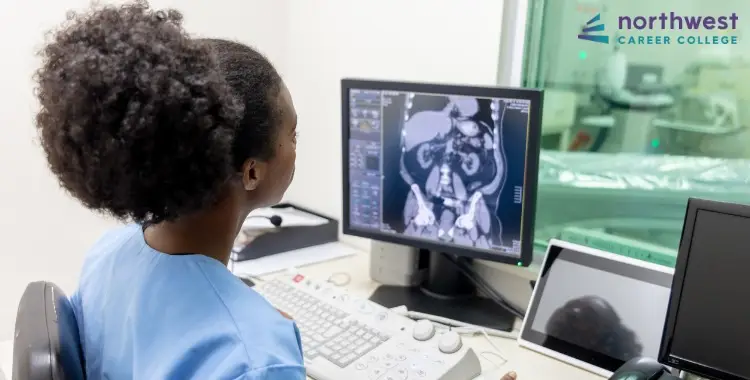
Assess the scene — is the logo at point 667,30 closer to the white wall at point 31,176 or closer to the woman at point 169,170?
the woman at point 169,170

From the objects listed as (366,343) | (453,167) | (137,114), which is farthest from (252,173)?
(453,167)

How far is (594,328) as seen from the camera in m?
1.30

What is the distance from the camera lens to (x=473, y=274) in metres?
1.63

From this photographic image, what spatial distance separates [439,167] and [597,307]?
17.3 inches

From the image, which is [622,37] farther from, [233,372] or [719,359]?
[233,372]

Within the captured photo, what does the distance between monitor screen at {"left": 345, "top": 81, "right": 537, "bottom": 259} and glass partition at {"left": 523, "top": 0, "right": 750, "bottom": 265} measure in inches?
9.5

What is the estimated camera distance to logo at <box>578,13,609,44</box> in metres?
1.49

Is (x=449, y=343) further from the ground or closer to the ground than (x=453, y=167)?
closer to the ground

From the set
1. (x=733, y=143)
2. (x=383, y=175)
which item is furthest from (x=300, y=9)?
(x=733, y=143)

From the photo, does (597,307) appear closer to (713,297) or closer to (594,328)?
(594,328)

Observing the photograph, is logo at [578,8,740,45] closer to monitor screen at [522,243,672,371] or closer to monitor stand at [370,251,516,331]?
monitor screen at [522,243,672,371]

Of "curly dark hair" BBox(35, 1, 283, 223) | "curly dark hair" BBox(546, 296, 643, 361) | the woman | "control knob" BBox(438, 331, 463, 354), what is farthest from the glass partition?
"curly dark hair" BBox(35, 1, 283, 223)

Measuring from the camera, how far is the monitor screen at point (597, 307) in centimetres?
126

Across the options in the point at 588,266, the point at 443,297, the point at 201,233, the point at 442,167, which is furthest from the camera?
the point at 443,297
